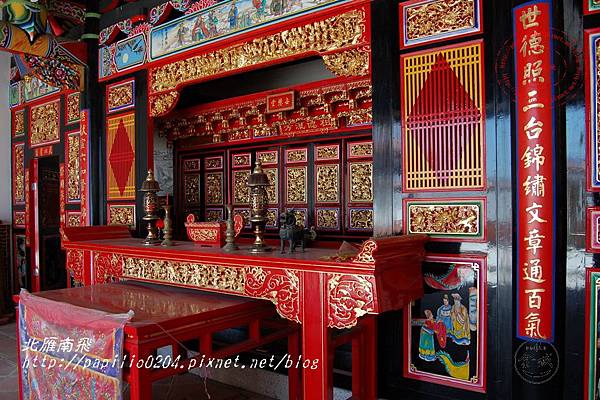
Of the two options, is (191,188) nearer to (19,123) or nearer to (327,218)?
(327,218)

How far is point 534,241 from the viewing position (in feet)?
7.26

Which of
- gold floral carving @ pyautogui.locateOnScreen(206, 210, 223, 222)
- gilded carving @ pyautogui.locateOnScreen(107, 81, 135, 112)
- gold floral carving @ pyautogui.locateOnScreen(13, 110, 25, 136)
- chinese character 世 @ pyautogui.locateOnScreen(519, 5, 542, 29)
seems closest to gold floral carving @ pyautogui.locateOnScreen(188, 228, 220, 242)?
gold floral carving @ pyautogui.locateOnScreen(206, 210, 223, 222)

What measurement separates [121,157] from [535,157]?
11.1 ft

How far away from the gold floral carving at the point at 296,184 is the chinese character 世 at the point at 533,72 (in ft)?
6.28

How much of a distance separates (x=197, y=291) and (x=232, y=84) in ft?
7.65

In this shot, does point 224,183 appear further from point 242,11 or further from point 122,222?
point 242,11

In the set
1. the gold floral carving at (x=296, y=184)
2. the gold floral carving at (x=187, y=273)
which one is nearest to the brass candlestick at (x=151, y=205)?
the gold floral carving at (x=187, y=273)

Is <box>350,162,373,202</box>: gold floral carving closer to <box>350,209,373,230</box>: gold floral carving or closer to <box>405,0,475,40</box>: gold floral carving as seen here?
<box>350,209,373,230</box>: gold floral carving

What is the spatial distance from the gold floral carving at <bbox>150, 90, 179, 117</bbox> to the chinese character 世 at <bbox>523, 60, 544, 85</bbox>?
102 inches

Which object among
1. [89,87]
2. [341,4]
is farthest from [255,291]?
[89,87]

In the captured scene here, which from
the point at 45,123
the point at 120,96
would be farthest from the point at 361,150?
the point at 45,123

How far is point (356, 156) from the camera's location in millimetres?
3570

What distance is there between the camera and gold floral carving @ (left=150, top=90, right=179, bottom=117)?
3.88 meters

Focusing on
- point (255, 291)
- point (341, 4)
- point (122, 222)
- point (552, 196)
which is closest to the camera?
point (552, 196)
